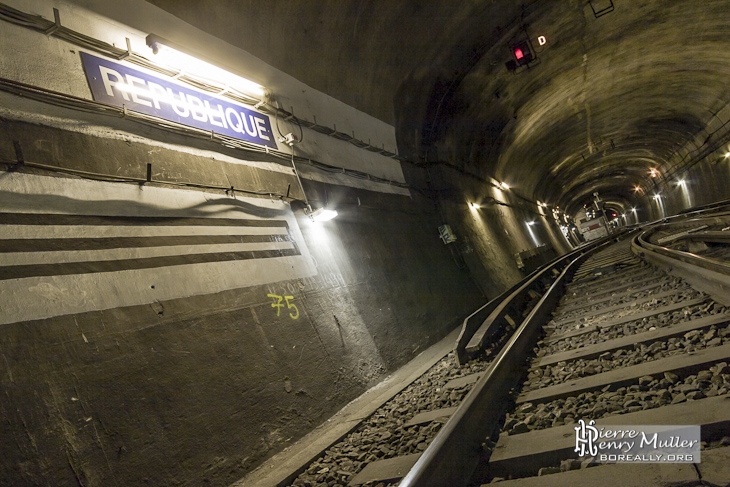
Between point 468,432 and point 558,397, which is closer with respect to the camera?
point 468,432

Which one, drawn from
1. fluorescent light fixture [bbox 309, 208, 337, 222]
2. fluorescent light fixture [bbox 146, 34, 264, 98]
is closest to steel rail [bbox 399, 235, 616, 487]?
fluorescent light fixture [bbox 309, 208, 337, 222]

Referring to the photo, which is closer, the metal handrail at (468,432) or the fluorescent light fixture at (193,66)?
the metal handrail at (468,432)

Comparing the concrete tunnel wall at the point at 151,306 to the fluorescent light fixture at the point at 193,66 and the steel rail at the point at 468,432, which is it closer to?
the fluorescent light fixture at the point at 193,66

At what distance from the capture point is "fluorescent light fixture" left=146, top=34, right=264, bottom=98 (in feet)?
16.4

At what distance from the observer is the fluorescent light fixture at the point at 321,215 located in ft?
21.3

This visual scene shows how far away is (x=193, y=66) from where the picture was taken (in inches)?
221

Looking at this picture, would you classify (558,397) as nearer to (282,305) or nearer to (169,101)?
(282,305)

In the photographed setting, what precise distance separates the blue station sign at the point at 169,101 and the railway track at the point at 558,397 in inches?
180

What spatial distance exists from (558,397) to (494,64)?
34.3ft

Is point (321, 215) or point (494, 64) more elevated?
point (494, 64)

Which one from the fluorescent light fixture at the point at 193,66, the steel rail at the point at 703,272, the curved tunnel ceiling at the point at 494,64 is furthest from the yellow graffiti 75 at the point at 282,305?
the steel rail at the point at 703,272

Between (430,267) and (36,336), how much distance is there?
25.3 ft

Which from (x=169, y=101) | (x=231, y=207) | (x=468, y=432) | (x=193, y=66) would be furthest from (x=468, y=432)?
(x=193, y=66)

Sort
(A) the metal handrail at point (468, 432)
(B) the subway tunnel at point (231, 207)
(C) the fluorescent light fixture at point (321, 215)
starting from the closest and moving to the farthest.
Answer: (A) the metal handrail at point (468, 432) → (B) the subway tunnel at point (231, 207) → (C) the fluorescent light fixture at point (321, 215)
